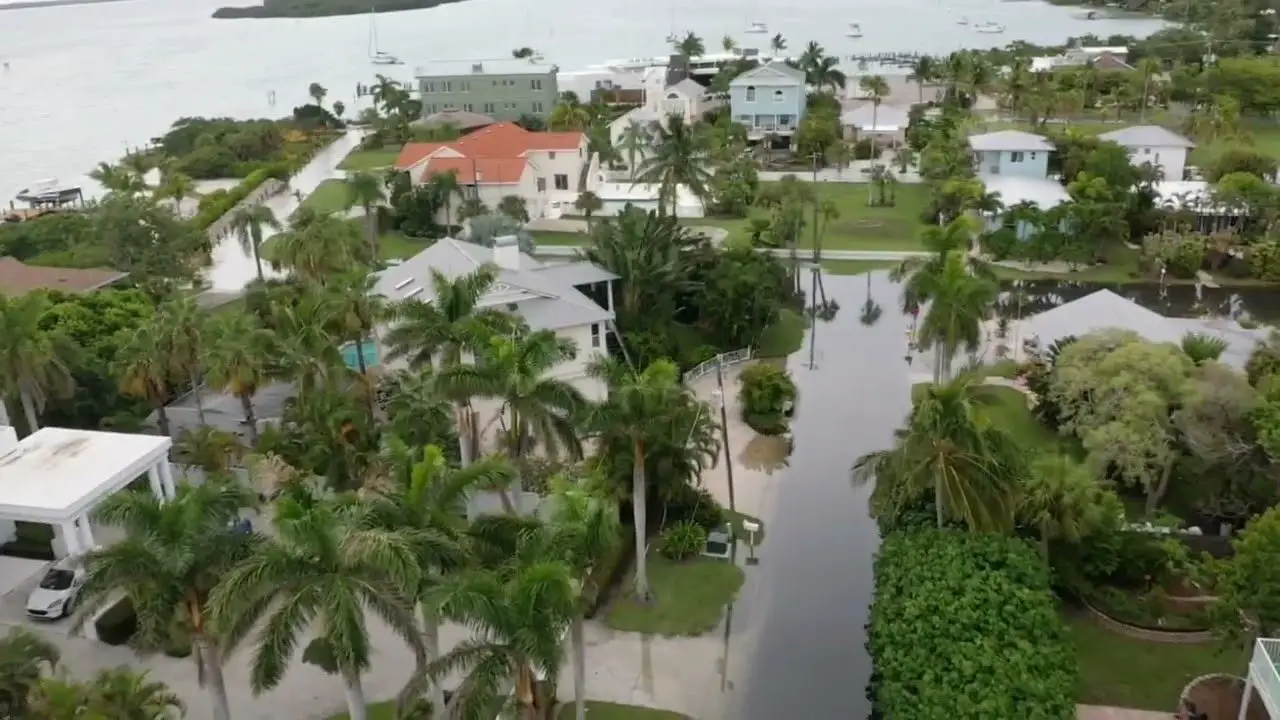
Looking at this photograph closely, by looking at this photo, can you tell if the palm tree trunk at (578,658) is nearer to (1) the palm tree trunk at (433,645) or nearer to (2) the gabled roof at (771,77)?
(1) the palm tree trunk at (433,645)

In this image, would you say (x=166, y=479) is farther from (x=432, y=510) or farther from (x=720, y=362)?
(x=720, y=362)

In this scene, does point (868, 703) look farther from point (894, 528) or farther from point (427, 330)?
point (427, 330)

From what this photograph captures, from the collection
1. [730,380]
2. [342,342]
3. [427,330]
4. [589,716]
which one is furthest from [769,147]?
[589,716]

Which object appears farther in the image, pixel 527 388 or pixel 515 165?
pixel 515 165

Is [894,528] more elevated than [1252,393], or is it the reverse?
[1252,393]

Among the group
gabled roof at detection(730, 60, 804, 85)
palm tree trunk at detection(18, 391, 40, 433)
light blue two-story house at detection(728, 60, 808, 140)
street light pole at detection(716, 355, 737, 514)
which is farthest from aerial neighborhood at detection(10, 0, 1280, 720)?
Result: gabled roof at detection(730, 60, 804, 85)

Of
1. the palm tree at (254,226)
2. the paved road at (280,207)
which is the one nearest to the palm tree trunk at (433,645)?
the palm tree at (254,226)

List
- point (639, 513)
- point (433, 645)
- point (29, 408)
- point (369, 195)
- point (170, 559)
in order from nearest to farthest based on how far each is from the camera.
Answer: point (170, 559) < point (433, 645) < point (639, 513) < point (29, 408) < point (369, 195)

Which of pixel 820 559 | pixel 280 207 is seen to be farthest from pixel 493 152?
pixel 820 559
